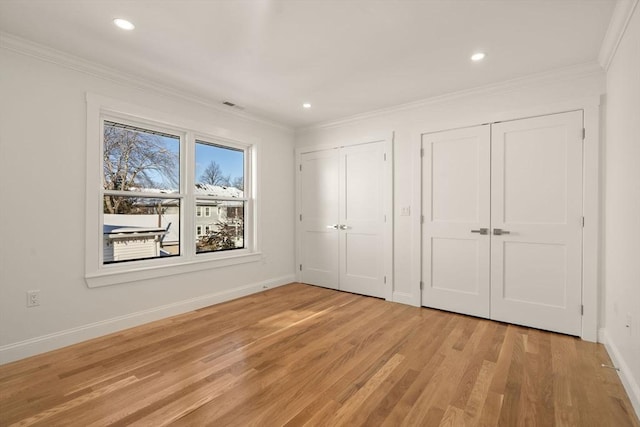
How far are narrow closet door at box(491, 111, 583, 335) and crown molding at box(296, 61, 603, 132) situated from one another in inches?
14.2

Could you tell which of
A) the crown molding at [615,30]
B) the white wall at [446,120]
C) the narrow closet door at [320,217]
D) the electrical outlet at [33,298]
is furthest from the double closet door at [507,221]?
the electrical outlet at [33,298]

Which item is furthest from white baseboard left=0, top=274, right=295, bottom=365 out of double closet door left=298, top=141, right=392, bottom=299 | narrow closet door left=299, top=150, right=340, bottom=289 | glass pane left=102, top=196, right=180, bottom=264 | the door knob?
the door knob

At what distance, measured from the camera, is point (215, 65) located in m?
Result: 2.94

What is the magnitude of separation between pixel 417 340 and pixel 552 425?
1.20m

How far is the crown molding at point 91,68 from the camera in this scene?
2.49 m

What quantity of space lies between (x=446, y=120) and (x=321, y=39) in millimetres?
1912

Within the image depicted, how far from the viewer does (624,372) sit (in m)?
2.15

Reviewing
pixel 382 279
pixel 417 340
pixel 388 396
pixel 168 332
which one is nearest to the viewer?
pixel 388 396

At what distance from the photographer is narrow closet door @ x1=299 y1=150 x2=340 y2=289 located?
4754 mm

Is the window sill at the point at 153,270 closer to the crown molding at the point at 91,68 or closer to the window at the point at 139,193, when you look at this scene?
the window at the point at 139,193

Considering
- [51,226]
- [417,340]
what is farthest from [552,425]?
[51,226]

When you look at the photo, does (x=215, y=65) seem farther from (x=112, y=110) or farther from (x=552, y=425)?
(x=552, y=425)

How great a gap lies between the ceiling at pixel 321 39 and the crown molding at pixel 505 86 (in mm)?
79

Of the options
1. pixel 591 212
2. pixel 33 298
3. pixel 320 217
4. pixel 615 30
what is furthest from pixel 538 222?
pixel 33 298
